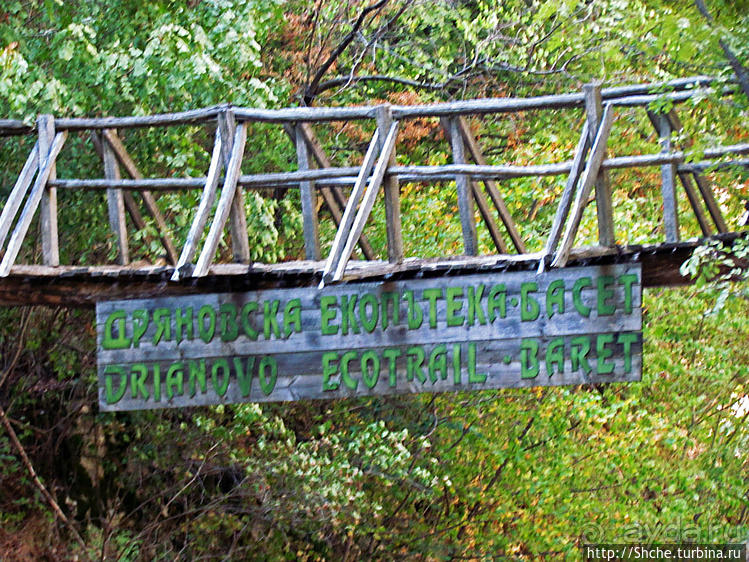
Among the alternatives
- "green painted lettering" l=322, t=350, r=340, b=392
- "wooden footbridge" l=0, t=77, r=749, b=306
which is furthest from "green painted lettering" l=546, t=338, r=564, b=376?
"green painted lettering" l=322, t=350, r=340, b=392

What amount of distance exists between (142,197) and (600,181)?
3502 millimetres

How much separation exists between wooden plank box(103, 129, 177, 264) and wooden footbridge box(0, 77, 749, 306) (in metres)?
0.03

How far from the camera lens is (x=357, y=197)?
19.1 feet

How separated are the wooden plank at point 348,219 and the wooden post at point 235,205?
2.35ft

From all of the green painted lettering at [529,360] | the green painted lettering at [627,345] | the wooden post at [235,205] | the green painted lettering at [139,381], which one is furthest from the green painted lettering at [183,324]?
the green painted lettering at [627,345]

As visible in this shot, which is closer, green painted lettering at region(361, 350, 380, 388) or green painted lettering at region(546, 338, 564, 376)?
green painted lettering at region(546, 338, 564, 376)

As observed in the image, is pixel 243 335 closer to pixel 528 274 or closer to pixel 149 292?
pixel 149 292

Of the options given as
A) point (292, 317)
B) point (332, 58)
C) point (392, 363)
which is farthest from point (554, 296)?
point (332, 58)

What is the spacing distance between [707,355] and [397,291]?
7.46m

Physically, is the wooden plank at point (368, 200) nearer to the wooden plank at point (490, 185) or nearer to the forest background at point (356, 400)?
the wooden plank at point (490, 185)

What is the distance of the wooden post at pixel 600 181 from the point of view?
5617 mm

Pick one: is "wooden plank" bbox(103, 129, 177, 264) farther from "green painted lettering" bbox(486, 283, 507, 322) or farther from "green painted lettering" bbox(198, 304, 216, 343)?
"green painted lettering" bbox(486, 283, 507, 322)

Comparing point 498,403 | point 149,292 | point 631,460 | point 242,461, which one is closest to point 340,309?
point 149,292

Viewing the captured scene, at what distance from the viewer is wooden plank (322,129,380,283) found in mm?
5566
